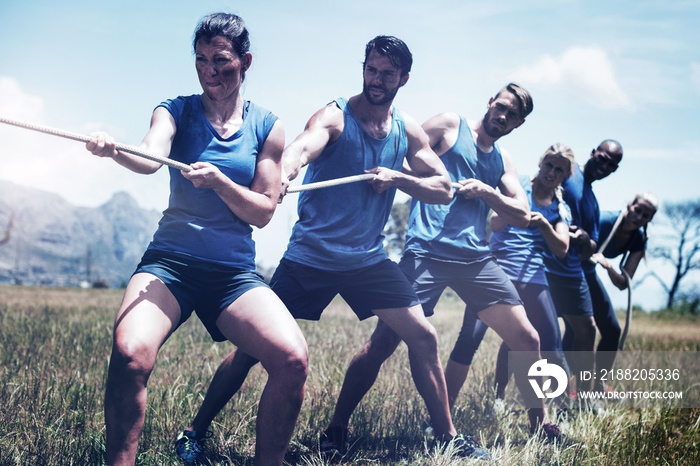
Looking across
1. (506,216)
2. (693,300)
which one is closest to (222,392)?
(506,216)

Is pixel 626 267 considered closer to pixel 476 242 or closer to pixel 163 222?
pixel 476 242

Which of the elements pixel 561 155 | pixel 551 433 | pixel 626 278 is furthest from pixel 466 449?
pixel 626 278

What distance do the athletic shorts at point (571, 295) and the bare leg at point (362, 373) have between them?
7.09 ft

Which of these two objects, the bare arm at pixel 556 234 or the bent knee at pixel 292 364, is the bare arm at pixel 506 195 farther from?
the bent knee at pixel 292 364

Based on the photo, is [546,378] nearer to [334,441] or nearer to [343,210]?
[334,441]

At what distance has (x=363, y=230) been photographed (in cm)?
424

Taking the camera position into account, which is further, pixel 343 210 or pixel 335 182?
pixel 343 210

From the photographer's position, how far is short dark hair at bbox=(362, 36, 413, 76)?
4.21 m

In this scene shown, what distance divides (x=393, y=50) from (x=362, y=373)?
186cm

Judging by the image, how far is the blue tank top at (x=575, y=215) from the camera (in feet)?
20.0

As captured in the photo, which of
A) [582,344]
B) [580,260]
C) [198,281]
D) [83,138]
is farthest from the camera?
[582,344]

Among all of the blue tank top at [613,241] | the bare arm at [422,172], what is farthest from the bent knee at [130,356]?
the blue tank top at [613,241]

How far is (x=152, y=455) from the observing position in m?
3.82

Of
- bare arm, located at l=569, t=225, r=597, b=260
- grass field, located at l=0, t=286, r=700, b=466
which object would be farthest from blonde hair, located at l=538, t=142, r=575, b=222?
grass field, located at l=0, t=286, r=700, b=466
